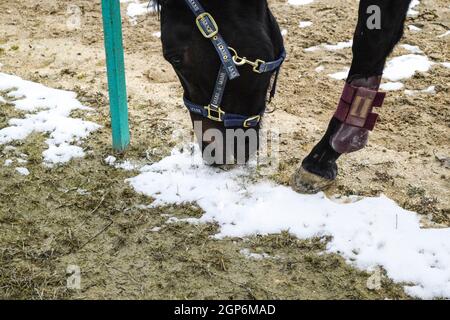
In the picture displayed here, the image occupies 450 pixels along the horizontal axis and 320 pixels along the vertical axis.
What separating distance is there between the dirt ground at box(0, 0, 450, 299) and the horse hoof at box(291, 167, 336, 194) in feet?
0.29

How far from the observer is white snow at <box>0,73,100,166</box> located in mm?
3510

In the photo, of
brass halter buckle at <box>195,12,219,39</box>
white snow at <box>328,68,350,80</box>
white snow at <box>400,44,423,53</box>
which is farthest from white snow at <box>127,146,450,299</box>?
white snow at <box>400,44,423,53</box>

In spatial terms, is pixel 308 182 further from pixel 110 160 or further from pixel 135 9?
pixel 135 9

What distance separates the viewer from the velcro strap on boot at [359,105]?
275cm

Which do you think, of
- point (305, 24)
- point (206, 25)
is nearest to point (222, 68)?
point (206, 25)

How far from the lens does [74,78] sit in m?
4.54

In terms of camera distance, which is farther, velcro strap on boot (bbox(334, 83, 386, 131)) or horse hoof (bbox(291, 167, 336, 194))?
horse hoof (bbox(291, 167, 336, 194))

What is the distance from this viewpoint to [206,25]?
7.91ft

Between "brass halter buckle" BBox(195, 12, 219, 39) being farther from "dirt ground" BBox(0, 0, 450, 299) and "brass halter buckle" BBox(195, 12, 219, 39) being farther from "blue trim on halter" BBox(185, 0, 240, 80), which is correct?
"dirt ground" BBox(0, 0, 450, 299)

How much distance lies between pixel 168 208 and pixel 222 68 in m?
0.89

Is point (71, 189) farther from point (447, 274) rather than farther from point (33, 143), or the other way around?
point (447, 274)

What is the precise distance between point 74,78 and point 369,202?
2765 millimetres

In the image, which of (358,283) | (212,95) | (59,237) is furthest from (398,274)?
(59,237)

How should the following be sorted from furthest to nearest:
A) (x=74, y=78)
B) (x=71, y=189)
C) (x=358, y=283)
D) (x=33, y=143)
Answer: (x=74, y=78) → (x=33, y=143) → (x=71, y=189) → (x=358, y=283)
